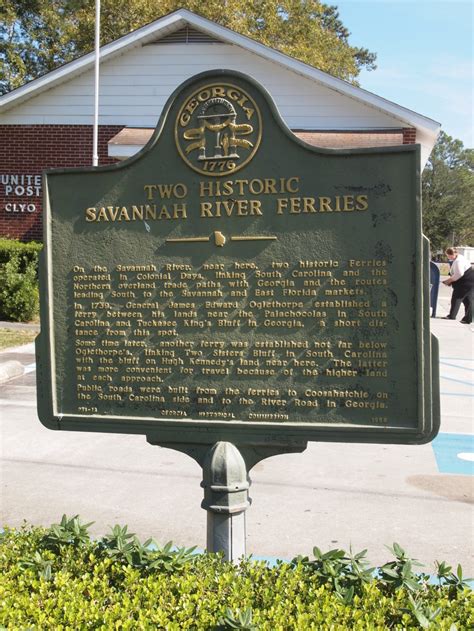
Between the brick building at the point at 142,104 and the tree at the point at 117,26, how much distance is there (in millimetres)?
10079

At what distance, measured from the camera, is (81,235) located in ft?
12.2

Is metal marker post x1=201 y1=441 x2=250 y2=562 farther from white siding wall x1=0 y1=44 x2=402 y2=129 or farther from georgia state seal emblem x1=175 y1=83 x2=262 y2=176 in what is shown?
white siding wall x1=0 y1=44 x2=402 y2=129

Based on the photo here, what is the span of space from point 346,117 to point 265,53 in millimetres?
2319

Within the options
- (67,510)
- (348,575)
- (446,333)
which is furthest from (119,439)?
(446,333)

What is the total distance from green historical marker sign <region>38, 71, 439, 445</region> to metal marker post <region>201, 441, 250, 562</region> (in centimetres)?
10

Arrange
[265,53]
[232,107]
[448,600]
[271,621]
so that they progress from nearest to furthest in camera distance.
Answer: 1. [271,621]
2. [448,600]
3. [232,107]
4. [265,53]

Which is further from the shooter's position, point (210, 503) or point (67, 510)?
point (67, 510)

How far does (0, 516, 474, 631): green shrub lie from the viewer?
2.83m

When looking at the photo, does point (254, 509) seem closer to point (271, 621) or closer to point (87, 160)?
point (271, 621)

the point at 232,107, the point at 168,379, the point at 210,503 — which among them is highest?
the point at 232,107

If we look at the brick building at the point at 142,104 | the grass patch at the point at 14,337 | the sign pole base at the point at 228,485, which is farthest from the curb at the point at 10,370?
the sign pole base at the point at 228,485

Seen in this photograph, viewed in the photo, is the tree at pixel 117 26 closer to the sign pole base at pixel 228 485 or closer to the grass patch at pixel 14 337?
the grass patch at pixel 14 337

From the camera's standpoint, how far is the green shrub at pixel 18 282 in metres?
15.2

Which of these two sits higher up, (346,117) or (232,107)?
(346,117)
